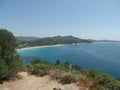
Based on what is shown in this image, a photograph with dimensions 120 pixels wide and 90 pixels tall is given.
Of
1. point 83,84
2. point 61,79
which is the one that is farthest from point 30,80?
point 83,84

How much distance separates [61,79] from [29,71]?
342cm

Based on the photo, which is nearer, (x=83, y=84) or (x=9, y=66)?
(x=83, y=84)

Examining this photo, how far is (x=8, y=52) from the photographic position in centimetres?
909

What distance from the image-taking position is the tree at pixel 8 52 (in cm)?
898

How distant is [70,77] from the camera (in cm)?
791

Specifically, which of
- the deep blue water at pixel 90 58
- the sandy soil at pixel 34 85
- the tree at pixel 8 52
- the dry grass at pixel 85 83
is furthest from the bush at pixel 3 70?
the deep blue water at pixel 90 58

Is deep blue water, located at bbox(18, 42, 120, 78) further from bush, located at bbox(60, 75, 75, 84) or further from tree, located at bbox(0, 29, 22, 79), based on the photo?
bush, located at bbox(60, 75, 75, 84)

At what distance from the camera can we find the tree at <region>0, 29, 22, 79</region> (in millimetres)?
8977

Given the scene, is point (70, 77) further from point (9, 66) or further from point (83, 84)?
point (9, 66)

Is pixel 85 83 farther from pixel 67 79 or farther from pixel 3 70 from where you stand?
pixel 3 70

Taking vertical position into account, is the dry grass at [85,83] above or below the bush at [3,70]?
below

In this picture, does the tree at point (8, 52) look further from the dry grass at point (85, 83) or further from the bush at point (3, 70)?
the dry grass at point (85, 83)

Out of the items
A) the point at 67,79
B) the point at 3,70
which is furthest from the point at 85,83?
the point at 3,70

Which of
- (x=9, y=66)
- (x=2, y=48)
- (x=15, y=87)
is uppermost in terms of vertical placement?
(x=2, y=48)
